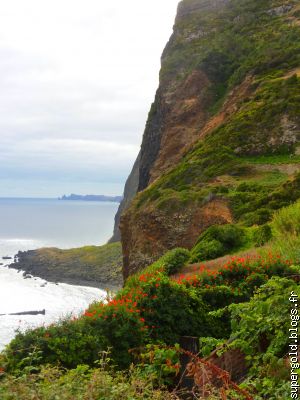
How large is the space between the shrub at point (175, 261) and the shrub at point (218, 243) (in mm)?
623

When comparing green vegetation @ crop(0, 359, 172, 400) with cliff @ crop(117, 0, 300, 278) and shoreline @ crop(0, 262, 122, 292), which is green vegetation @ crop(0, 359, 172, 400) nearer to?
cliff @ crop(117, 0, 300, 278)

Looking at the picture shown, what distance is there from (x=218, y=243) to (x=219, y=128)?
18702mm

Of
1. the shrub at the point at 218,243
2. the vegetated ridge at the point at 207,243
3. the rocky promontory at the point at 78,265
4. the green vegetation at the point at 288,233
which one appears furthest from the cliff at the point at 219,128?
the rocky promontory at the point at 78,265

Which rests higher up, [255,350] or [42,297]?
[255,350]

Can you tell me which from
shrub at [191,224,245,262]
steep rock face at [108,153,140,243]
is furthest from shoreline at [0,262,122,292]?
shrub at [191,224,245,262]

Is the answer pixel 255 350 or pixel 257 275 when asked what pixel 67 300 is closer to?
pixel 257 275

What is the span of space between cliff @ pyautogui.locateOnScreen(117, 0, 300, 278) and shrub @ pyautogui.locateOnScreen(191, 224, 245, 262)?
3159 millimetres

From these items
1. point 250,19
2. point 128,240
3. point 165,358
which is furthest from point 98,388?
point 250,19

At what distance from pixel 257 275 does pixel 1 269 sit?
89.5 m

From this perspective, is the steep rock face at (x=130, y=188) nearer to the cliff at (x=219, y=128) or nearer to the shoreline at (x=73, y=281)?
the shoreline at (x=73, y=281)

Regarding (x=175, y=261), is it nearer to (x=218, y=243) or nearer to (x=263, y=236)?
(x=218, y=243)

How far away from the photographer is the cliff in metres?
24.8

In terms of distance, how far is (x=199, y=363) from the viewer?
183 inches

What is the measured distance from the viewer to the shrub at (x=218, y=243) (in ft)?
57.2
